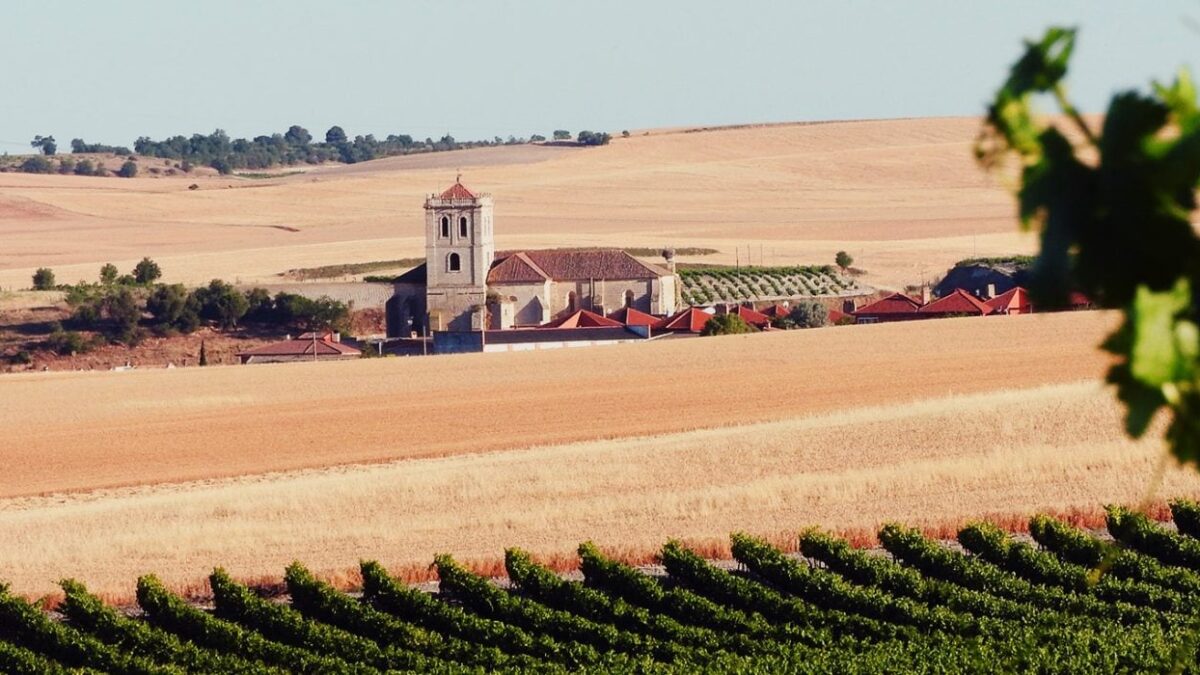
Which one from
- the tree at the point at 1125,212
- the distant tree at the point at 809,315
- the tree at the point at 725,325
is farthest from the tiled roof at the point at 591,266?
the tree at the point at 1125,212

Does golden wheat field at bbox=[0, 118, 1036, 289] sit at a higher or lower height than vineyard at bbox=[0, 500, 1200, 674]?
higher

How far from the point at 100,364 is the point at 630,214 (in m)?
68.0

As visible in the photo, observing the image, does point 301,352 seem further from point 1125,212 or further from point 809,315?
point 1125,212

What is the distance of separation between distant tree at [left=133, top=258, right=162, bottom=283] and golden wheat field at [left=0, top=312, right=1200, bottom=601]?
4529 centimetres

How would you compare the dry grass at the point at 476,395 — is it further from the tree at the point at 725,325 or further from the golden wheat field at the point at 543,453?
the tree at the point at 725,325

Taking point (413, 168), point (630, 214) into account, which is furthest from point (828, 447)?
point (413, 168)

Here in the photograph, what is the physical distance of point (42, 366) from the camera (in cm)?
8388

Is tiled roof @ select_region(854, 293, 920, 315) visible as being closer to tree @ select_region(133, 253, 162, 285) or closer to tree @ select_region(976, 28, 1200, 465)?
tree @ select_region(133, 253, 162, 285)

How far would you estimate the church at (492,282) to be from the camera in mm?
88938

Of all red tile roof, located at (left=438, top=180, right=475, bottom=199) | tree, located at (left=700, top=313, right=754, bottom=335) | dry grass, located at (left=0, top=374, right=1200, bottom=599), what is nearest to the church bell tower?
red tile roof, located at (left=438, top=180, right=475, bottom=199)

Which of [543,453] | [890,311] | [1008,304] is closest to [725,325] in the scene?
[890,311]

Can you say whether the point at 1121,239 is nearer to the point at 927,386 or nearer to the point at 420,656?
the point at 420,656

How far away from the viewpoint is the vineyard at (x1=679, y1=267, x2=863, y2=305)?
4072 inches

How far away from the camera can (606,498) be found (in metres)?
35.8
